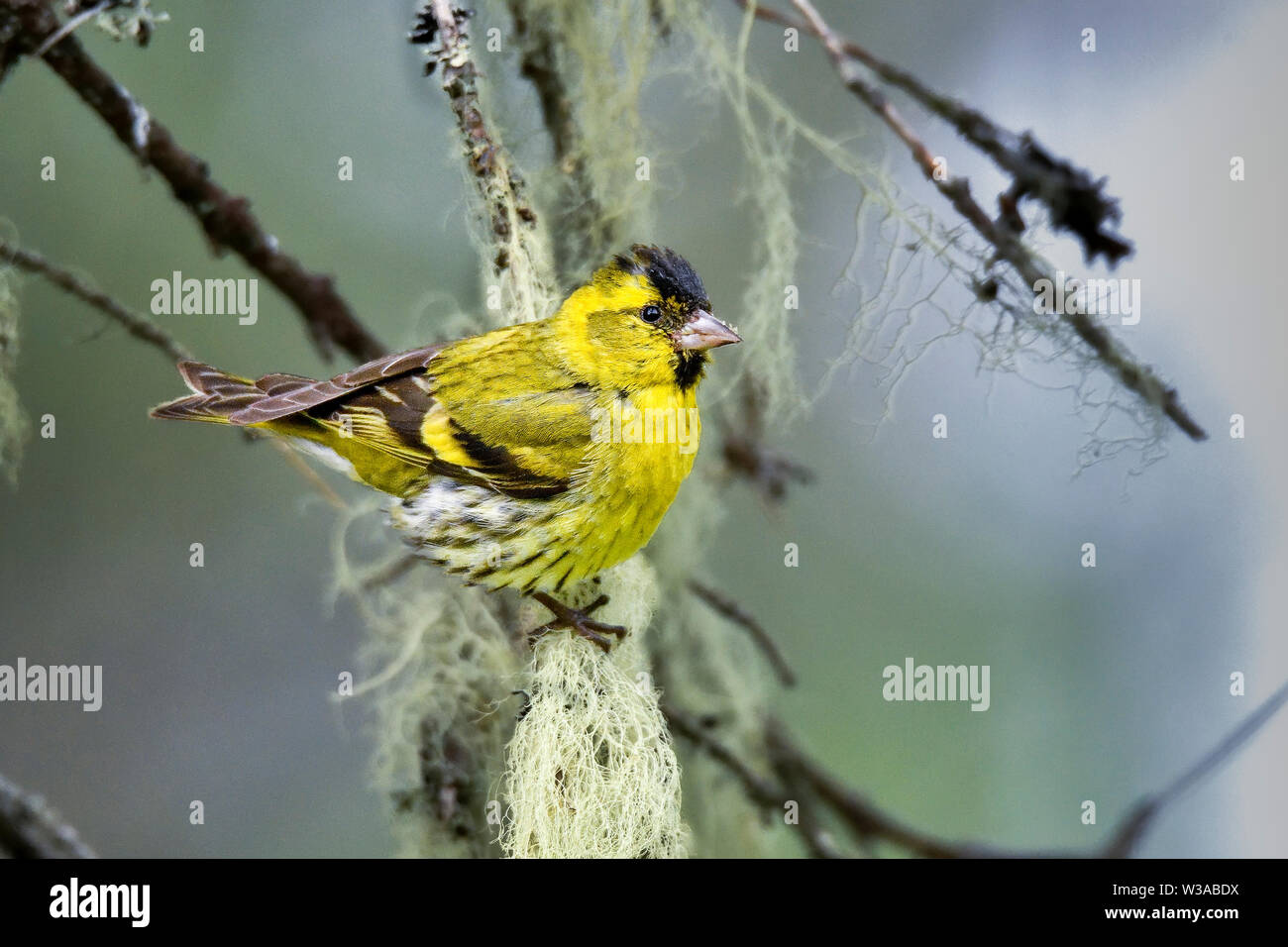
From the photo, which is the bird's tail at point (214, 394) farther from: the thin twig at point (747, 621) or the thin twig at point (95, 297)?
the thin twig at point (747, 621)

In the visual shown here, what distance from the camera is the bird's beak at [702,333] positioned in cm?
218

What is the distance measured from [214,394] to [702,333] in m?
1.00

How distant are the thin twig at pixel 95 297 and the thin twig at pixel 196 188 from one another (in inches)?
9.3

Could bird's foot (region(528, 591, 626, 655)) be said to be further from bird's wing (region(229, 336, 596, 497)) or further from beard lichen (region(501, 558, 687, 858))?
bird's wing (region(229, 336, 596, 497))

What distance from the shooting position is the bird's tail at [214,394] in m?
2.21

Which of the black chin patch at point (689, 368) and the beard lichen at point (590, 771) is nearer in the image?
the beard lichen at point (590, 771)

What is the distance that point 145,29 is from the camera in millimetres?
2418
